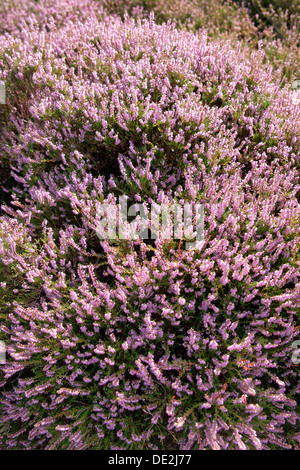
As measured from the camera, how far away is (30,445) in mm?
2260

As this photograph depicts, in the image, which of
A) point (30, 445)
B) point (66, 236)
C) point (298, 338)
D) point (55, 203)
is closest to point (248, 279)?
point (298, 338)

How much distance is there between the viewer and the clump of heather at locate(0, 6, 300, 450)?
6.86 ft

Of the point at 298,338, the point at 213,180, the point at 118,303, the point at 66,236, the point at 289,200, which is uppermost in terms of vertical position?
the point at 213,180

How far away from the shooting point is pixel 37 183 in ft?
10.3

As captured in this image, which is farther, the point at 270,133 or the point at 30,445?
the point at 270,133

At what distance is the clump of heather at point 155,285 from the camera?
209 cm

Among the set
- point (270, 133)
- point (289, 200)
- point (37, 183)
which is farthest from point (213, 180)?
point (37, 183)

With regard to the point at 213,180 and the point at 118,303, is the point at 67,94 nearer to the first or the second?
the point at 213,180

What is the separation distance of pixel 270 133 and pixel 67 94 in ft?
6.26

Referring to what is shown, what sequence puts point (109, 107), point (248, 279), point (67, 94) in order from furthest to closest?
point (67, 94), point (109, 107), point (248, 279)

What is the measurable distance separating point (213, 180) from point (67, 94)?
5.55 feet

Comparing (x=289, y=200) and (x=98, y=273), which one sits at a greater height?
(x=289, y=200)

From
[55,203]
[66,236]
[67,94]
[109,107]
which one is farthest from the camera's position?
[67,94]

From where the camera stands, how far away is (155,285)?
2.27 m
